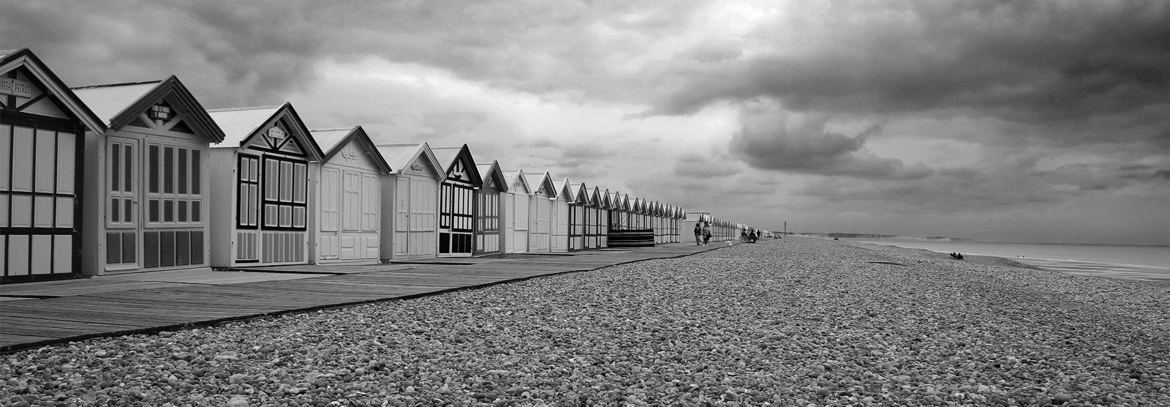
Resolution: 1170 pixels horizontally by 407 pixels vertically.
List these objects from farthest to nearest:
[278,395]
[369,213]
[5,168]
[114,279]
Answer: [369,213]
[114,279]
[5,168]
[278,395]

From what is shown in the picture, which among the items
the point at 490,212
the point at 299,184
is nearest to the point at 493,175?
the point at 490,212

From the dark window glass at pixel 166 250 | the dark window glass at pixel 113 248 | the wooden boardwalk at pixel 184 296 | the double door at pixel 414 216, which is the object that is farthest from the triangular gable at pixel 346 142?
the dark window glass at pixel 113 248

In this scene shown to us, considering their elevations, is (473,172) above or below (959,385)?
above

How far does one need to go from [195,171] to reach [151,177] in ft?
3.31

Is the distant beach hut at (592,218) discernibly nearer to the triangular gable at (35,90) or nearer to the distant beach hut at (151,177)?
the distant beach hut at (151,177)

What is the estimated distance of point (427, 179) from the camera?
21422mm

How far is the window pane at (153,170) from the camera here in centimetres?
1293

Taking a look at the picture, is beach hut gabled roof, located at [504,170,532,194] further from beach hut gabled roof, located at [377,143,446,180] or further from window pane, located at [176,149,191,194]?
window pane, located at [176,149,191,194]

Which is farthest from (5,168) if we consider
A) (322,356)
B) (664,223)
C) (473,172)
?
(664,223)

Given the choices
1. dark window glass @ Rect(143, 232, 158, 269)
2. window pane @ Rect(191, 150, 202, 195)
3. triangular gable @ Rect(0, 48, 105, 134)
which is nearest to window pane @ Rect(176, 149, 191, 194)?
window pane @ Rect(191, 150, 202, 195)

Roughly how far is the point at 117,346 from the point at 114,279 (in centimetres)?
699

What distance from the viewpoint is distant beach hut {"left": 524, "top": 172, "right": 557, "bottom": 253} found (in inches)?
1167

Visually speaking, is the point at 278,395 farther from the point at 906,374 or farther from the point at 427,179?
the point at 427,179

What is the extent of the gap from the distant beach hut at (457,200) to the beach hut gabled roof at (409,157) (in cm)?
74
